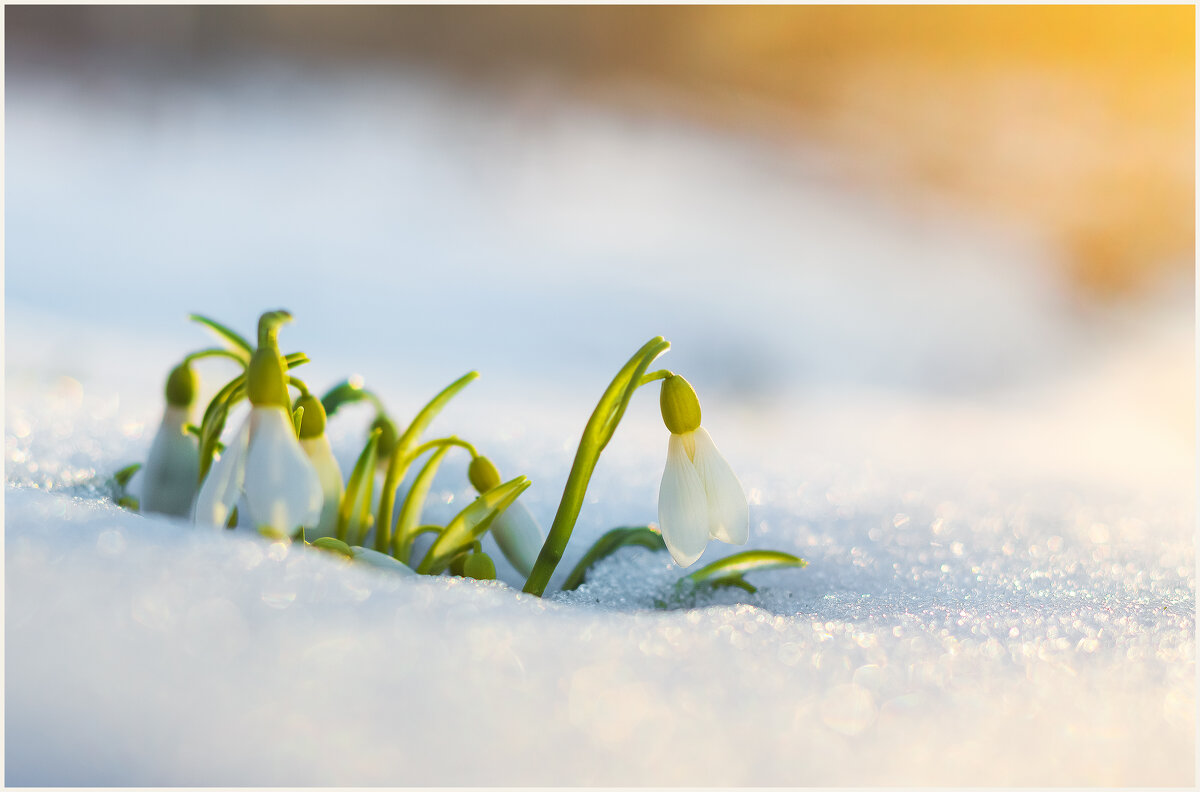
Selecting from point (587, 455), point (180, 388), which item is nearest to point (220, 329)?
point (180, 388)

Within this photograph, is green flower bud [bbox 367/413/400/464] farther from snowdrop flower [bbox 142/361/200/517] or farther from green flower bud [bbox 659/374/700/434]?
green flower bud [bbox 659/374/700/434]

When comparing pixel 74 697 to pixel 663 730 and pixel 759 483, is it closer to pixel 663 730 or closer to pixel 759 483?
pixel 663 730

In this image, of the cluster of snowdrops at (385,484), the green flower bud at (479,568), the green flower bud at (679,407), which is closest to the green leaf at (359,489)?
the cluster of snowdrops at (385,484)

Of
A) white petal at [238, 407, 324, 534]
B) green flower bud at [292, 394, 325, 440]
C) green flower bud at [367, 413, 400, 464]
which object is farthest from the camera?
green flower bud at [367, 413, 400, 464]

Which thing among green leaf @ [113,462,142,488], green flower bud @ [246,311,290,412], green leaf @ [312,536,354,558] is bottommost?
green leaf @ [113,462,142,488]

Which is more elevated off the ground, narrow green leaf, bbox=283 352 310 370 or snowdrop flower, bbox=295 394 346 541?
narrow green leaf, bbox=283 352 310 370

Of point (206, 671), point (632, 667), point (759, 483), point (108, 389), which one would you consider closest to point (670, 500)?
point (632, 667)

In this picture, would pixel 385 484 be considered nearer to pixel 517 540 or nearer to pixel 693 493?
pixel 517 540

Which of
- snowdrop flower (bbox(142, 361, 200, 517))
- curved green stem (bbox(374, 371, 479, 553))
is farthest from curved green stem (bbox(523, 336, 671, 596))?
snowdrop flower (bbox(142, 361, 200, 517))
